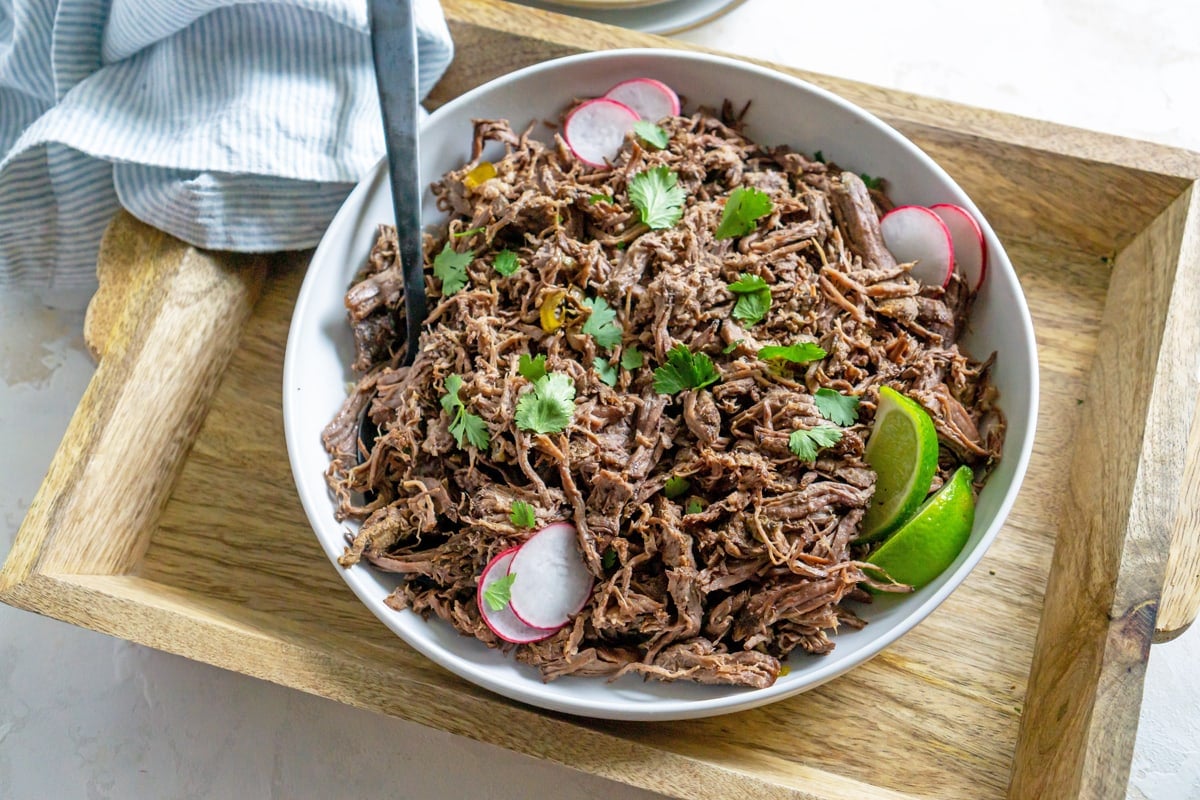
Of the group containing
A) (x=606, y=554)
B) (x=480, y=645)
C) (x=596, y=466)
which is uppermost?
(x=596, y=466)

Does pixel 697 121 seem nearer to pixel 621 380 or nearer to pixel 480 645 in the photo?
pixel 621 380

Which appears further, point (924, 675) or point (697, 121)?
point (697, 121)

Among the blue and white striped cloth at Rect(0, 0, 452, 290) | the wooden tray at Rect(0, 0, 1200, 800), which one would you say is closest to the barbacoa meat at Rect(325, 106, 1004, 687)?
the wooden tray at Rect(0, 0, 1200, 800)

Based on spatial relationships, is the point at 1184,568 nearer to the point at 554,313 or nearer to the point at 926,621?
the point at 926,621

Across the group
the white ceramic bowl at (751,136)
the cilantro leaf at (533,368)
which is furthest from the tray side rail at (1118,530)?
the cilantro leaf at (533,368)

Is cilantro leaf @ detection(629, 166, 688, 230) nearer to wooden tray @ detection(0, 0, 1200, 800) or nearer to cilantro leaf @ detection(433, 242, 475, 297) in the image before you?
cilantro leaf @ detection(433, 242, 475, 297)

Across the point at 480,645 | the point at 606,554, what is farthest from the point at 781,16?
the point at 480,645
